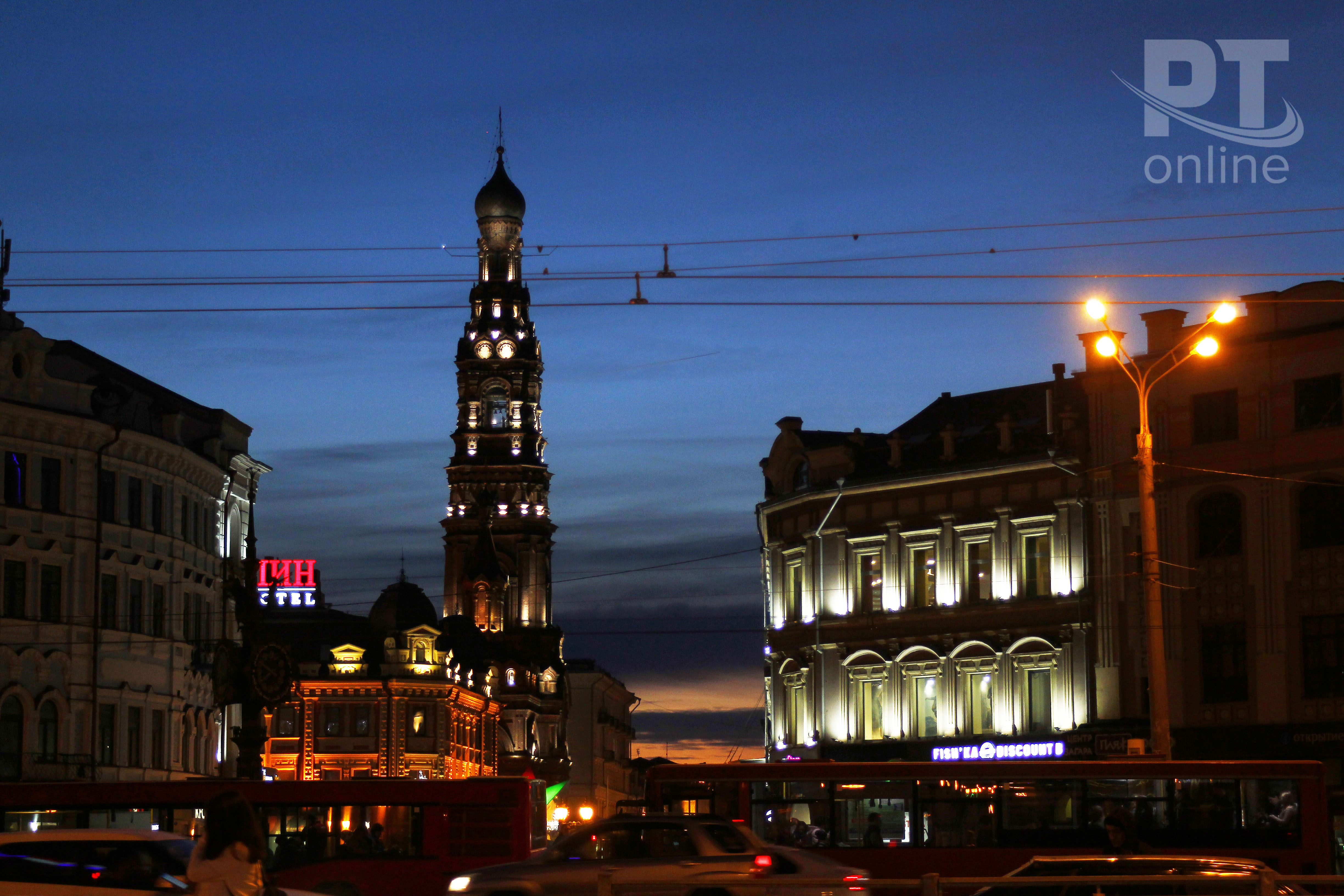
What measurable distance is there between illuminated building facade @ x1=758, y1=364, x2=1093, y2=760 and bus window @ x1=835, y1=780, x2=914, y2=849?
22021 mm

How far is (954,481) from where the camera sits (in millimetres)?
56375

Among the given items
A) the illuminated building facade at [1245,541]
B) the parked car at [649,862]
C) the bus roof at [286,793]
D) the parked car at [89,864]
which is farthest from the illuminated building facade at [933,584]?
the parked car at [89,864]

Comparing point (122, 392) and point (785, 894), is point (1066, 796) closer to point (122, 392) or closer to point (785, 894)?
point (785, 894)

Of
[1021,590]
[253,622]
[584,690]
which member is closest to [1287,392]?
[1021,590]

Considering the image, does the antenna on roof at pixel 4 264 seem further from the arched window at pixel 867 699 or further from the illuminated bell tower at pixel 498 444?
the illuminated bell tower at pixel 498 444

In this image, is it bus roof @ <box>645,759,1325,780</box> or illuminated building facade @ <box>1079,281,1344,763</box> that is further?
illuminated building facade @ <box>1079,281,1344,763</box>

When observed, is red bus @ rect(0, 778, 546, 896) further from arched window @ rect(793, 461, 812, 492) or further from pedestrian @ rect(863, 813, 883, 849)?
arched window @ rect(793, 461, 812, 492)

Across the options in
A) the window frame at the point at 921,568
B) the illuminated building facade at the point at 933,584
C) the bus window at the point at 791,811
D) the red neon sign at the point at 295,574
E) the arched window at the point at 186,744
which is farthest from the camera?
the red neon sign at the point at 295,574

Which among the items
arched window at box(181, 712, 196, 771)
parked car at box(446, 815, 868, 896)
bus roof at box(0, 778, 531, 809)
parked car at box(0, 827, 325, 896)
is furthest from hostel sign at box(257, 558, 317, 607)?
parked car at box(0, 827, 325, 896)

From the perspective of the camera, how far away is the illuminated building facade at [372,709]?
115125 millimetres

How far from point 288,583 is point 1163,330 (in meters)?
79.8

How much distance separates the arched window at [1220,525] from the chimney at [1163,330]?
14.3 ft

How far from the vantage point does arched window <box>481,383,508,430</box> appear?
147250 millimetres

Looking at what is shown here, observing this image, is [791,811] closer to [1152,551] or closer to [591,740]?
[1152,551]
